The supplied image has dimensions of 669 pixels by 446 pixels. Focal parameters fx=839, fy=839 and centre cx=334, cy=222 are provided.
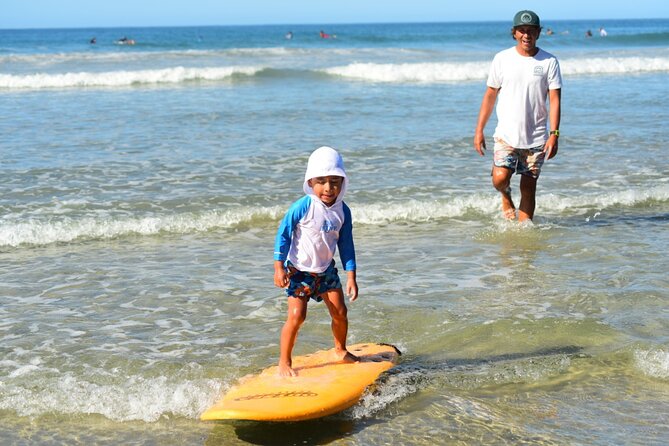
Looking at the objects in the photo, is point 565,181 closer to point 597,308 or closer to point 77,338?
point 597,308

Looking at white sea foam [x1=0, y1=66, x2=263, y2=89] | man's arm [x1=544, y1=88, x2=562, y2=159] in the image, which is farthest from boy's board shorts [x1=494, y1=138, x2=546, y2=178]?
white sea foam [x1=0, y1=66, x2=263, y2=89]

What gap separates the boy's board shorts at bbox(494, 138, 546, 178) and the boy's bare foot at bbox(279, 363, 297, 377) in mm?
3916

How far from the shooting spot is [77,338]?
5812 millimetres

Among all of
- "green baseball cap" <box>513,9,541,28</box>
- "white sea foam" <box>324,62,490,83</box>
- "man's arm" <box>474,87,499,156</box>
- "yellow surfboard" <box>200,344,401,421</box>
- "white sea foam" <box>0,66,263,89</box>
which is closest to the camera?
"yellow surfboard" <box>200,344,401,421</box>

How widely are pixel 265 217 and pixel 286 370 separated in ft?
14.6

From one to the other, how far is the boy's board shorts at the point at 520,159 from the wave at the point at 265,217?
1.31 meters

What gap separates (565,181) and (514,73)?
346cm

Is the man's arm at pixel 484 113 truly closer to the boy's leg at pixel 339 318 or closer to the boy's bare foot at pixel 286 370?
the boy's leg at pixel 339 318

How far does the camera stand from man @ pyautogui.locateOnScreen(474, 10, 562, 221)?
765 cm

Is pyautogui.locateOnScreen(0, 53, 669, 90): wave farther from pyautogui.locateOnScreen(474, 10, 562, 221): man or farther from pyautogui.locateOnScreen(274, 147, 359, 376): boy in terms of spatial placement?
pyautogui.locateOnScreen(274, 147, 359, 376): boy

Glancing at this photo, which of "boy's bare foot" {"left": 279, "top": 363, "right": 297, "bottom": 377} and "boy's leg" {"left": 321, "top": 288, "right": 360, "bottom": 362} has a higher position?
"boy's leg" {"left": 321, "top": 288, "right": 360, "bottom": 362}

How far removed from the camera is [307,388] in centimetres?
456

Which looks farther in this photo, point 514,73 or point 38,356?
point 514,73

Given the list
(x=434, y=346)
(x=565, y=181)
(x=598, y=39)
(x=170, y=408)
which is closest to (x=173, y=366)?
(x=170, y=408)
